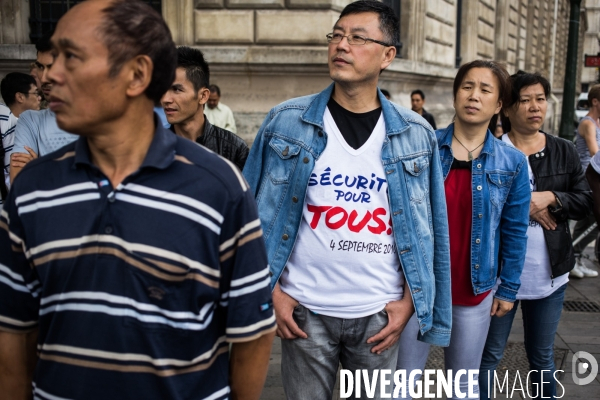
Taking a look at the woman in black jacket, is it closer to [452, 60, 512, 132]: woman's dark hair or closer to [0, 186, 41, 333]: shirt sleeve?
[452, 60, 512, 132]: woman's dark hair

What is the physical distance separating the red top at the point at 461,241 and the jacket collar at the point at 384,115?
2.13 feet

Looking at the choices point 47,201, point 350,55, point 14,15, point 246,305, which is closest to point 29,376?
point 47,201

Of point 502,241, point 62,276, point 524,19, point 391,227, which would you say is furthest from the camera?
point 524,19

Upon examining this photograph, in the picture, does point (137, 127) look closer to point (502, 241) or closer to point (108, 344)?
point (108, 344)

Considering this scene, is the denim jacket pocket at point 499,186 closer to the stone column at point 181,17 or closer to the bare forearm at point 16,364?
the bare forearm at point 16,364

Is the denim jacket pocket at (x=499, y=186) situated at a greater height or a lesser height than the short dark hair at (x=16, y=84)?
lesser

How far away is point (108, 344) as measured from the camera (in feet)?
5.36

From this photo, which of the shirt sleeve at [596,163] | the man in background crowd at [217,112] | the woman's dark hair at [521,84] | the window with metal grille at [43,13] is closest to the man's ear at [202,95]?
the woman's dark hair at [521,84]

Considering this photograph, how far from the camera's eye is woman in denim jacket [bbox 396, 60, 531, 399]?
325cm

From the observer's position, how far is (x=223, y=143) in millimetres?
3578

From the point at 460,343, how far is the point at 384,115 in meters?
1.23

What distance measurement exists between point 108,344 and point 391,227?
1.40 meters

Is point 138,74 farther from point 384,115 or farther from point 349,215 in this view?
point 384,115

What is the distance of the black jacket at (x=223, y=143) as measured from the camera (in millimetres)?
3541
